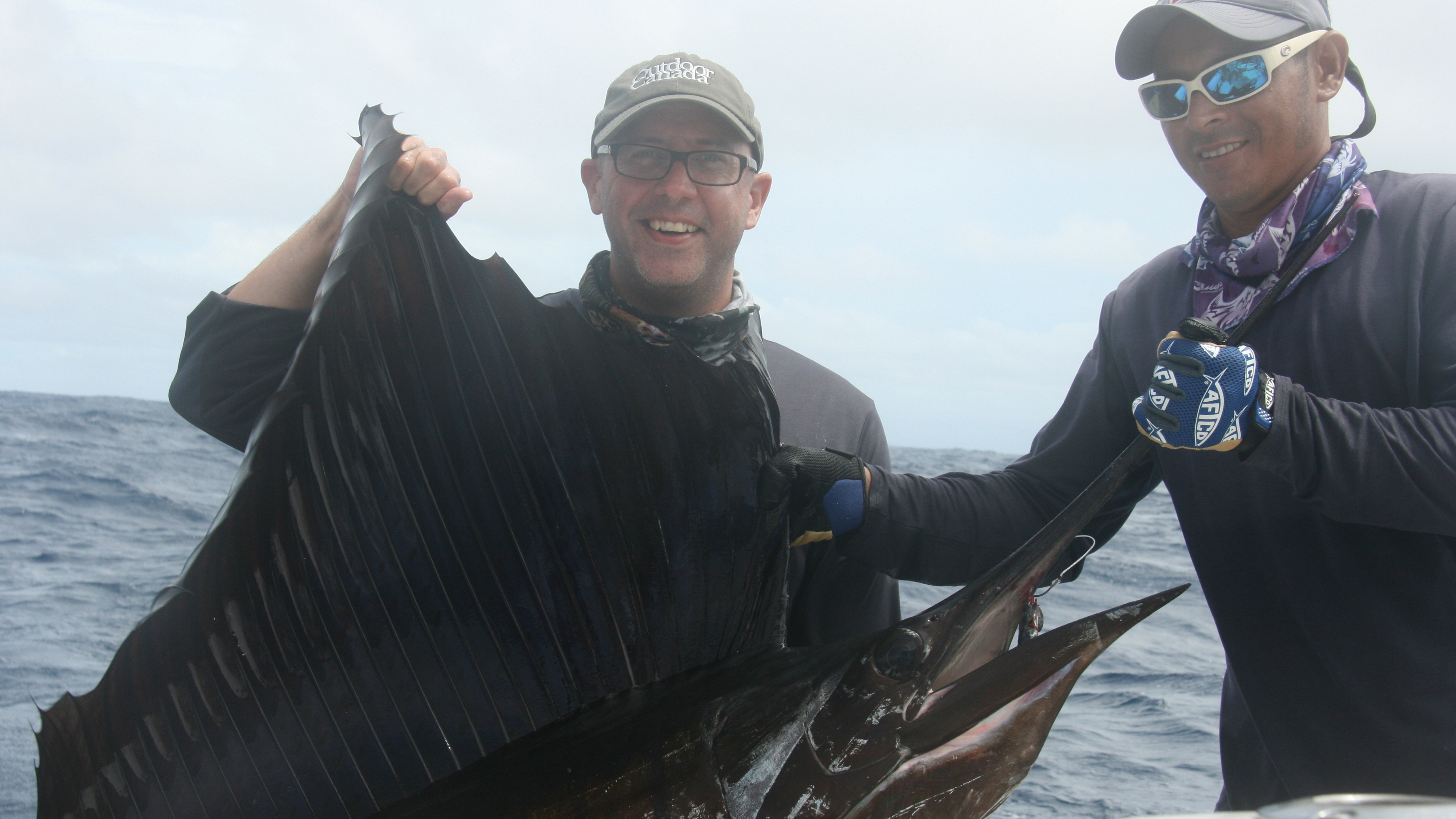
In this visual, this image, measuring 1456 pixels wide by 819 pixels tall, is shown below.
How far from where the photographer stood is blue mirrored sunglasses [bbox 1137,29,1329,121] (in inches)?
62.0

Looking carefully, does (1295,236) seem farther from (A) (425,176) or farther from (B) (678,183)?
(A) (425,176)

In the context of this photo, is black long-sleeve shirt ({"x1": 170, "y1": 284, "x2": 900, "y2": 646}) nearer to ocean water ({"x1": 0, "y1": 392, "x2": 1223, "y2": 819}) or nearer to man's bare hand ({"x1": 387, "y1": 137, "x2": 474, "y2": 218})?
man's bare hand ({"x1": 387, "y1": 137, "x2": 474, "y2": 218})

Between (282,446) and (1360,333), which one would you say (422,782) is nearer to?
(282,446)

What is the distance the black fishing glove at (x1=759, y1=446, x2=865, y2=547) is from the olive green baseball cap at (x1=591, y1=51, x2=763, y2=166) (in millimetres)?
702

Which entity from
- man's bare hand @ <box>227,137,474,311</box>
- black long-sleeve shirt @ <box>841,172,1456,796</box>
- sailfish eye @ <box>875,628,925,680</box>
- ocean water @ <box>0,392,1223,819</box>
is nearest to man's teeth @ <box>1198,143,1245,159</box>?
black long-sleeve shirt @ <box>841,172,1456,796</box>

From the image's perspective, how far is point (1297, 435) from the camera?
4.35 ft

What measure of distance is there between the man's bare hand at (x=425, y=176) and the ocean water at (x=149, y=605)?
106 centimetres

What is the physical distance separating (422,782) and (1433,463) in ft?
4.65

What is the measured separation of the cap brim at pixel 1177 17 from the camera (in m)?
1.57

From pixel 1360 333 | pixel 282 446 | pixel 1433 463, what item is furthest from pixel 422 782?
pixel 1360 333

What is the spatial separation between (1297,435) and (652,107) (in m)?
1.20

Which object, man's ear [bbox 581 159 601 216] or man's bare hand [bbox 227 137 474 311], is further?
man's ear [bbox 581 159 601 216]

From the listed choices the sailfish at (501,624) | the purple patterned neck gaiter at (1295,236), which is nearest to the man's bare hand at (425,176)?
the sailfish at (501,624)

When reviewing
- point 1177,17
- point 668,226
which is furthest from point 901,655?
point 1177,17
